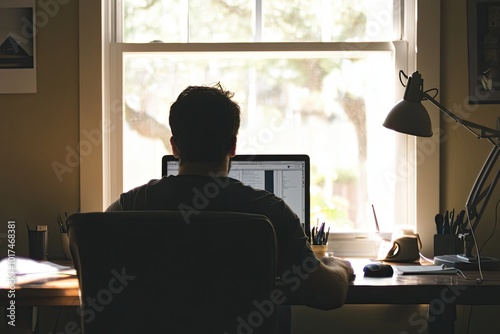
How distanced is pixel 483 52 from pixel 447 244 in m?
0.78

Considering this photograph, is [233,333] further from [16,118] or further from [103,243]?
[16,118]

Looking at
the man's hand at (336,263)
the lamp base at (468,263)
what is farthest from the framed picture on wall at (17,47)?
the lamp base at (468,263)

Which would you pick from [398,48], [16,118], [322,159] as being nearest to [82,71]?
[16,118]

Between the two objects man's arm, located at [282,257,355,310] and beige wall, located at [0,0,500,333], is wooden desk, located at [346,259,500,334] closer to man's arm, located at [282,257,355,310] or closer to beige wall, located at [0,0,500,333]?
man's arm, located at [282,257,355,310]

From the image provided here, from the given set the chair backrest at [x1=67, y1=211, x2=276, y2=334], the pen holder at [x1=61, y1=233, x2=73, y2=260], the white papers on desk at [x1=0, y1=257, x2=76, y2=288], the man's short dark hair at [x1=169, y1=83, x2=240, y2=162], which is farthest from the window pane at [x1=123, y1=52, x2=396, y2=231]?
the chair backrest at [x1=67, y1=211, x2=276, y2=334]

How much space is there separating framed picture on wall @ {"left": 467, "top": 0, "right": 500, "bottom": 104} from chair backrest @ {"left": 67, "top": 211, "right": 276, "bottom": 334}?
1.61 meters

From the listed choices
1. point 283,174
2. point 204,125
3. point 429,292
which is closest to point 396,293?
point 429,292

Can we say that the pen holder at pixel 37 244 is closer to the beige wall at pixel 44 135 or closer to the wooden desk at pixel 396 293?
the beige wall at pixel 44 135

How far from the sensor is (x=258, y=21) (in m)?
2.72

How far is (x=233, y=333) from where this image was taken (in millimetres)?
1292

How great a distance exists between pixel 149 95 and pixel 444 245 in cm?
130

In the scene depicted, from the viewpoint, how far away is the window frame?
2.57m

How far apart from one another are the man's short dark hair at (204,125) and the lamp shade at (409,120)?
0.83m

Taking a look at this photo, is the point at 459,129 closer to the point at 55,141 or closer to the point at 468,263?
the point at 468,263
